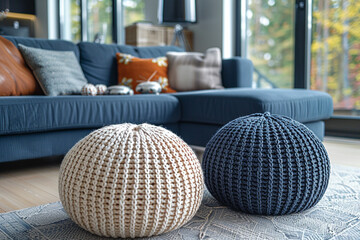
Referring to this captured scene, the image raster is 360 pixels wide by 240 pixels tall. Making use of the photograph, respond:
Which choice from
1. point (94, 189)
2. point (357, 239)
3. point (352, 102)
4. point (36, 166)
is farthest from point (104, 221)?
point (352, 102)

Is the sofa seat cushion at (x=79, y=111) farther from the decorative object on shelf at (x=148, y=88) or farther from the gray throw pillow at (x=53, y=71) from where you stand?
the gray throw pillow at (x=53, y=71)

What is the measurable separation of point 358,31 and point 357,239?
2.85 meters

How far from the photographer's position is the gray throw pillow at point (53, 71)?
2.57m

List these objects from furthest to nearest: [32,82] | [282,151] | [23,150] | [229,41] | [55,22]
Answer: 1. [55,22]
2. [229,41]
3. [32,82]
4. [23,150]
5. [282,151]

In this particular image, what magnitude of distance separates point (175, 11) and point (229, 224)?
10.7ft

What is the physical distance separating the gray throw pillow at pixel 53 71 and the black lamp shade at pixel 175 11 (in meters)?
1.67

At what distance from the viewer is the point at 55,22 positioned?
7.11 meters

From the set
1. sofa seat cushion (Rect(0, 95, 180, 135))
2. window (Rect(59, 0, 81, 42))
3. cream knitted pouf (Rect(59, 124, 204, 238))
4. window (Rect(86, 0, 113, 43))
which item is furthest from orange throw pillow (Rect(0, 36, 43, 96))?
window (Rect(59, 0, 81, 42))

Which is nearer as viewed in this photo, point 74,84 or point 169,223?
point 169,223

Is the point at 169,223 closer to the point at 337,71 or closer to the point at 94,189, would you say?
the point at 94,189

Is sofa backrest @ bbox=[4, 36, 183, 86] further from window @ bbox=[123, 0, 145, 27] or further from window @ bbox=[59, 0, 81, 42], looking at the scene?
window @ bbox=[59, 0, 81, 42]

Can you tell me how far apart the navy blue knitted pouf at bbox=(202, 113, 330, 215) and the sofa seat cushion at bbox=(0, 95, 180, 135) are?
1.08 meters

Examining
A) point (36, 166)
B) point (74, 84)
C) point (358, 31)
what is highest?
point (358, 31)

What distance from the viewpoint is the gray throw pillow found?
2.57 metres
